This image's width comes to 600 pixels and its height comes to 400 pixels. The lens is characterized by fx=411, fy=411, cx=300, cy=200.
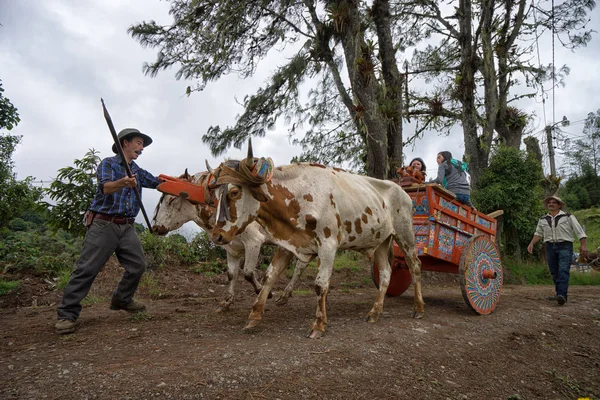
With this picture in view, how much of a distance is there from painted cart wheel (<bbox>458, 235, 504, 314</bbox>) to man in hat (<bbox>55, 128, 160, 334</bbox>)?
3898 mm

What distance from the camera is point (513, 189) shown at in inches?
449

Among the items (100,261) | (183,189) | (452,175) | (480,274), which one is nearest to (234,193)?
(183,189)

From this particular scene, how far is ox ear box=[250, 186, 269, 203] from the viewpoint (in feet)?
13.2

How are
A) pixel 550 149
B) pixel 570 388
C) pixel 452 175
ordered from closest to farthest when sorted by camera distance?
pixel 570 388
pixel 452 175
pixel 550 149

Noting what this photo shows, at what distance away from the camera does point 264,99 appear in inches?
400

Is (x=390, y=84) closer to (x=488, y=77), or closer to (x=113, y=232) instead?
(x=488, y=77)

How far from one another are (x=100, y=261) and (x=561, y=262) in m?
7.01

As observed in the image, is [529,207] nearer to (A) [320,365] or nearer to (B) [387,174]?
(B) [387,174]

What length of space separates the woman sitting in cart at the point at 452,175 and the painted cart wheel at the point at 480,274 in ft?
3.53

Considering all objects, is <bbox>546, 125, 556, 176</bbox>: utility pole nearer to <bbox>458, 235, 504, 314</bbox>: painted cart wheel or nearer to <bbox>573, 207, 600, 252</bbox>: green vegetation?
<bbox>573, 207, 600, 252</bbox>: green vegetation

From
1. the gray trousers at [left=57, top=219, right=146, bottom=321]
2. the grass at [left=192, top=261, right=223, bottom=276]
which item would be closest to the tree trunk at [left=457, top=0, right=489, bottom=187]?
the grass at [left=192, top=261, right=223, bottom=276]

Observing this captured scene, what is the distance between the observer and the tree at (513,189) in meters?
11.5

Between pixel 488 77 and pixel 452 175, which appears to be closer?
pixel 452 175

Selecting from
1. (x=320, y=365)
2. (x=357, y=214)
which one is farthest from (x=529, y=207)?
(x=320, y=365)
